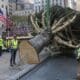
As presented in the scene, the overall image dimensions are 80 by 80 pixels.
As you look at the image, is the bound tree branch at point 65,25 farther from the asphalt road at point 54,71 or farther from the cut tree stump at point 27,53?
the cut tree stump at point 27,53

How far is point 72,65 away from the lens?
20531mm

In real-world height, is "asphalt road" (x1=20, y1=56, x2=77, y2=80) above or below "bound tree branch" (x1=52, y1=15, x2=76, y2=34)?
below

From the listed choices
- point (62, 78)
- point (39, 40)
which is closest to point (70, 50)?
point (39, 40)

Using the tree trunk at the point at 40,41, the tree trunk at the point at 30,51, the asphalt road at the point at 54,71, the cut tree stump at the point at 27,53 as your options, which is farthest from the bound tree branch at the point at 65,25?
the cut tree stump at the point at 27,53

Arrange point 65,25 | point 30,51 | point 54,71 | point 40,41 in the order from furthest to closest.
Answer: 1. point 65,25
2. point 40,41
3. point 30,51
4. point 54,71

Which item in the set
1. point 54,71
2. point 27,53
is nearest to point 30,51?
point 27,53

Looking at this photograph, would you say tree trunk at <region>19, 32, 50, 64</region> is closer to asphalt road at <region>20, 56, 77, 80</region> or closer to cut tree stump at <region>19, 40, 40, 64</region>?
cut tree stump at <region>19, 40, 40, 64</region>

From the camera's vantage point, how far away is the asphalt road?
16.1 meters

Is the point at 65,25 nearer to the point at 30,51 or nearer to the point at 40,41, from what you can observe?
the point at 40,41

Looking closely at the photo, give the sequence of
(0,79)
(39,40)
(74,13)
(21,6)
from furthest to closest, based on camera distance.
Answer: (21,6) → (74,13) → (39,40) → (0,79)

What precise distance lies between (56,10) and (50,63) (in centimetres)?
574

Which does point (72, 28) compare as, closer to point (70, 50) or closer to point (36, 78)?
point (70, 50)

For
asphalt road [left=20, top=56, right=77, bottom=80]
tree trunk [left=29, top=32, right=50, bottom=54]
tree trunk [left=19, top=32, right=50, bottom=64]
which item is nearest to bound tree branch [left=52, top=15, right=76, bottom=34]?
tree trunk [left=29, top=32, right=50, bottom=54]

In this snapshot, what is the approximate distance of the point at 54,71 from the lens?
59.8 feet
